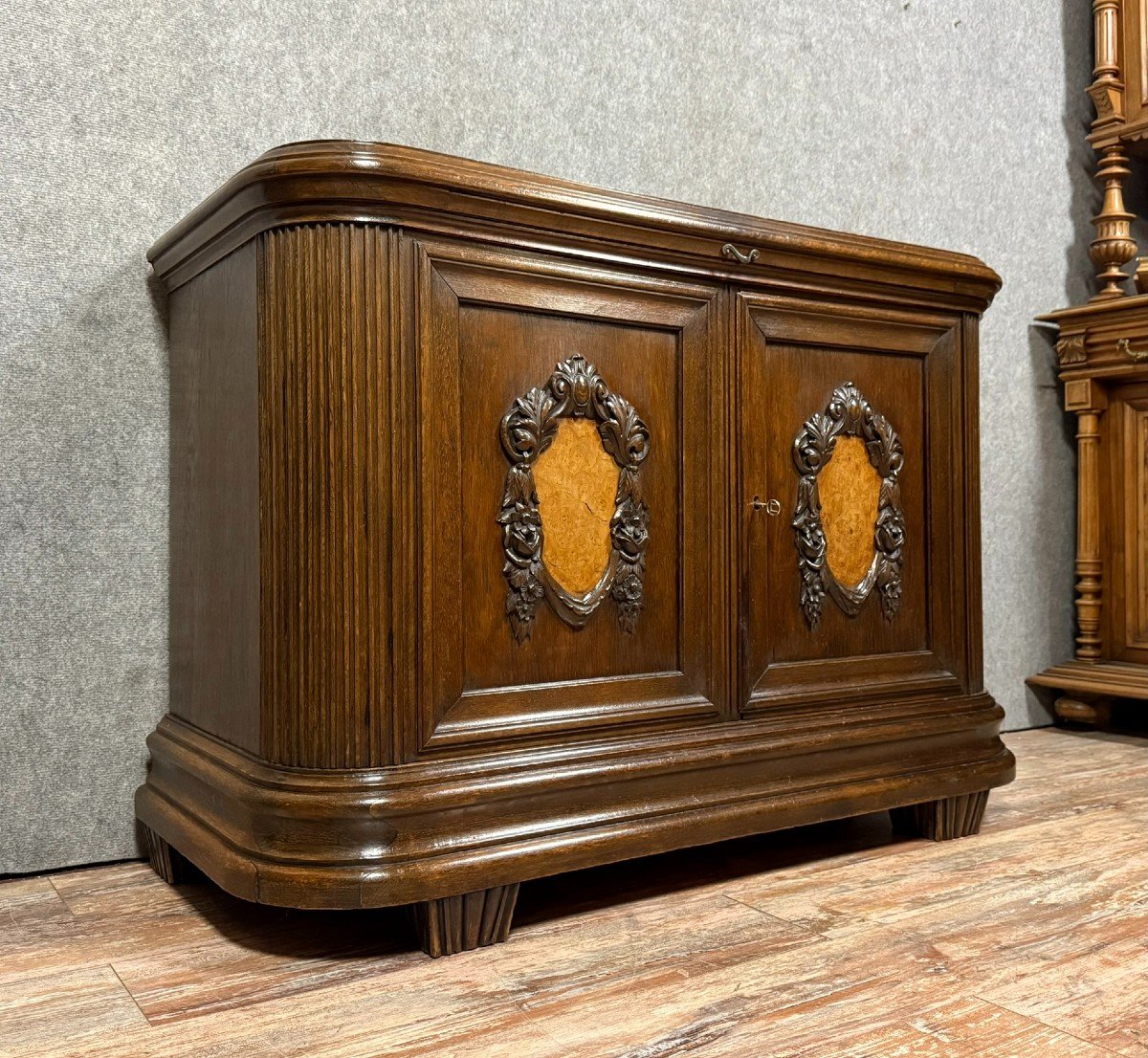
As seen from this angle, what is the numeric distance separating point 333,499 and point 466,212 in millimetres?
322

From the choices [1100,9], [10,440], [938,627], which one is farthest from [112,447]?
[1100,9]

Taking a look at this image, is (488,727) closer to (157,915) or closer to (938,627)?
(157,915)

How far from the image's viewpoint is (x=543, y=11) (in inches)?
70.9

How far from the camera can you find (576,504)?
1.26 meters

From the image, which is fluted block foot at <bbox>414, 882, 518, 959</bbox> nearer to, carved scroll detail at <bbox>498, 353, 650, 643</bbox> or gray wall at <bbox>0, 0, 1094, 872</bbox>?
carved scroll detail at <bbox>498, 353, 650, 643</bbox>

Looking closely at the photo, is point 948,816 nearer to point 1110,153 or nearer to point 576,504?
point 576,504

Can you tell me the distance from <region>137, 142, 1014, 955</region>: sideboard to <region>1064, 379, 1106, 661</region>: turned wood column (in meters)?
0.92

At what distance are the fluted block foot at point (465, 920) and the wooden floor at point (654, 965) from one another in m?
0.02

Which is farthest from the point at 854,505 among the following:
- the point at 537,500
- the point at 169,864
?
the point at 169,864

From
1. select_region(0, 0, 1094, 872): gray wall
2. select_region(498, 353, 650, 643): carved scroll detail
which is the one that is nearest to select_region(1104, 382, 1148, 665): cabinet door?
select_region(0, 0, 1094, 872): gray wall

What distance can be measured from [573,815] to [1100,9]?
217 cm

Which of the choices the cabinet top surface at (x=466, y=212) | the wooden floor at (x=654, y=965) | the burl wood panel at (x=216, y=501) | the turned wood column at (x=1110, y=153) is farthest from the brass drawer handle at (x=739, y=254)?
the turned wood column at (x=1110, y=153)

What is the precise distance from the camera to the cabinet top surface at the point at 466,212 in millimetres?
1098

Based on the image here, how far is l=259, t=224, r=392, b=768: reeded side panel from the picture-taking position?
3.60 ft
